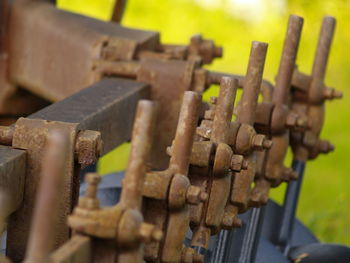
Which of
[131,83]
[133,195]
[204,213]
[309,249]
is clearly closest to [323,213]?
[309,249]

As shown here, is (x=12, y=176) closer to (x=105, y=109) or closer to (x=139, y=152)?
(x=139, y=152)

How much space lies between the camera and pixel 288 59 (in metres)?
2.76

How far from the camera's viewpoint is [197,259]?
197 centimetres

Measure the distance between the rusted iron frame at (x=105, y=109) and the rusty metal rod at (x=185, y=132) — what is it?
47 cm

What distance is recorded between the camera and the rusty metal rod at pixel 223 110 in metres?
2.09

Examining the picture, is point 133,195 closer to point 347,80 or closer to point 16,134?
point 16,134

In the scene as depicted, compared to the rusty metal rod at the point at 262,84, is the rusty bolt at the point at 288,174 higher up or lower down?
lower down

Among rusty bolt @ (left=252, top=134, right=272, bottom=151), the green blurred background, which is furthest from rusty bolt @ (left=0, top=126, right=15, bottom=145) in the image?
the green blurred background

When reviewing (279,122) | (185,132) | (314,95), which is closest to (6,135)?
(185,132)

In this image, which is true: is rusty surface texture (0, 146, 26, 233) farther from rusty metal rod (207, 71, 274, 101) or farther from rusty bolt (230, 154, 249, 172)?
rusty metal rod (207, 71, 274, 101)

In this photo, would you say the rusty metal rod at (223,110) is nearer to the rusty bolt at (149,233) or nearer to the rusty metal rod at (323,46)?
the rusty bolt at (149,233)

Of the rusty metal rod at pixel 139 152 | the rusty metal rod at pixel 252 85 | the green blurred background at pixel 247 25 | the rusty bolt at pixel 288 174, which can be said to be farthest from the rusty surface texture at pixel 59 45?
the green blurred background at pixel 247 25

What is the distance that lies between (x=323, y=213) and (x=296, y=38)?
10.7 ft

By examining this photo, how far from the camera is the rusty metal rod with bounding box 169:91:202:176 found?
1.87m
